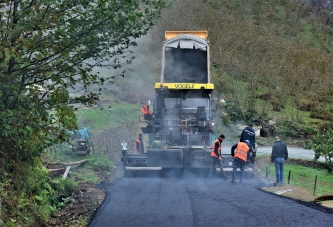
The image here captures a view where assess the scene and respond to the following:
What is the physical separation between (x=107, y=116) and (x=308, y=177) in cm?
1188

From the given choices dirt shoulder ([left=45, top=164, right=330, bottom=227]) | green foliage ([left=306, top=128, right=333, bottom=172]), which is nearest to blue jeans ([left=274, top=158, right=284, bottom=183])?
dirt shoulder ([left=45, top=164, right=330, bottom=227])

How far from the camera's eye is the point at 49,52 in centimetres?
602

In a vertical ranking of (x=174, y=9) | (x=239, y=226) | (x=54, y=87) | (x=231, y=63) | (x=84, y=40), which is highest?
(x=174, y=9)

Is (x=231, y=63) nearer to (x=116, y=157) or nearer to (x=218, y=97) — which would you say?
(x=218, y=97)

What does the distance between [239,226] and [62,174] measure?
262 inches

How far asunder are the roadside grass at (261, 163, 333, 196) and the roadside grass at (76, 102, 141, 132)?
870 cm

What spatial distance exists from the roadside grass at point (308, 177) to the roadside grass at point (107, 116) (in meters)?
8.70

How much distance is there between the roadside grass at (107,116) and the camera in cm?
2364

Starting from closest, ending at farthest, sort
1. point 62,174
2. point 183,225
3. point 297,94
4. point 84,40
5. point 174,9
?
point 84,40
point 183,225
point 62,174
point 297,94
point 174,9

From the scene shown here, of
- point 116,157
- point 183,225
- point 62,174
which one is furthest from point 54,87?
point 116,157

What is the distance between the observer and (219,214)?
930 centimetres

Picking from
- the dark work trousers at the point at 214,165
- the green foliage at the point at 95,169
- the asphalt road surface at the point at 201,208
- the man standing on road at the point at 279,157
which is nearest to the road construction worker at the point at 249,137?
the dark work trousers at the point at 214,165

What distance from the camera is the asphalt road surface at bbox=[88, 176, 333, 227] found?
8734 millimetres

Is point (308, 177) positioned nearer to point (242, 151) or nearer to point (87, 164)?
point (242, 151)
